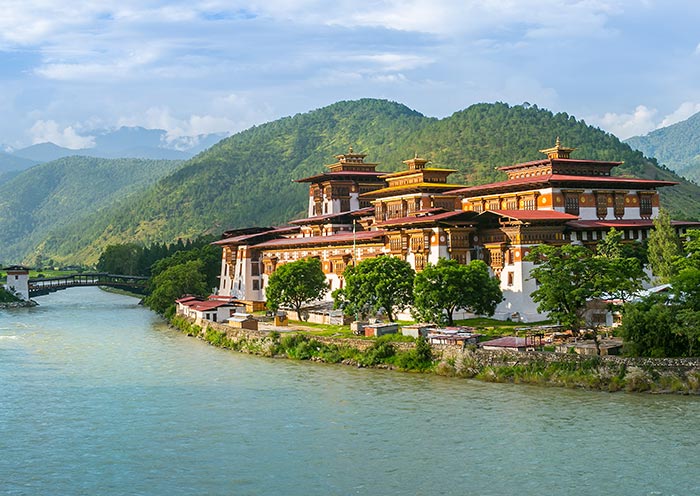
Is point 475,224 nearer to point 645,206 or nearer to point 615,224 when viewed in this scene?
point 615,224

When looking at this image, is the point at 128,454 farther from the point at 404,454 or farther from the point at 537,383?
the point at 537,383

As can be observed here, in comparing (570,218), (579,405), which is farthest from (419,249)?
(579,405)

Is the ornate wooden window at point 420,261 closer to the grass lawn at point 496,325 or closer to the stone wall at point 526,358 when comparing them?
the grass lawn at point 496,325

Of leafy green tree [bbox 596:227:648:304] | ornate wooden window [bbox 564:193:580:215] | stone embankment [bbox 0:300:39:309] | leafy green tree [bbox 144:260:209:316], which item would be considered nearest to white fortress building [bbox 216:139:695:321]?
ornate wooden window [bbox 564:193:580:215]

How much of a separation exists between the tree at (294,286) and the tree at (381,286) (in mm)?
8447

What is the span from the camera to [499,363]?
167 ft

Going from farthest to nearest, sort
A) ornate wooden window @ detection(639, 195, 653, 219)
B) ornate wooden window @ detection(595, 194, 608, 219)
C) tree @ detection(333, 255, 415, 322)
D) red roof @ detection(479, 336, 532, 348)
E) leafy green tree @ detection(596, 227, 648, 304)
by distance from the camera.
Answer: ornate wooden window @ detection(639, 195, 653, 219)
ornate wooden window @ detection(595, 194, 608, 219)
tree @ detection(333, 255, 415, 322)
leafy green tree @ detection(596, 227, 648, 304)
red roof @ detection(479, 336, 532, 348)

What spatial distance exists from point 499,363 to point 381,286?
15.8 m

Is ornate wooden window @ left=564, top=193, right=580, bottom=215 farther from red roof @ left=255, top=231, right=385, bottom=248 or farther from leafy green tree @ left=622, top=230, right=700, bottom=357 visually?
leafy green tree @ left=622, top=230, right=700, bottom=357

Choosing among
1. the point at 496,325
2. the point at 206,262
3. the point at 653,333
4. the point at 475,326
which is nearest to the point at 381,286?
the point at 475,326

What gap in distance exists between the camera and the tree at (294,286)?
76062mm

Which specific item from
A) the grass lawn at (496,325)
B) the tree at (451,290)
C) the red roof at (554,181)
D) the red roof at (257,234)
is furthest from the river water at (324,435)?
the red roof at (257,234)

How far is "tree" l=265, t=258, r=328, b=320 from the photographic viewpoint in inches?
2995

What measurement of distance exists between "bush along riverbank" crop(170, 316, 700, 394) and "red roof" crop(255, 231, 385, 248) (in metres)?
18.0
